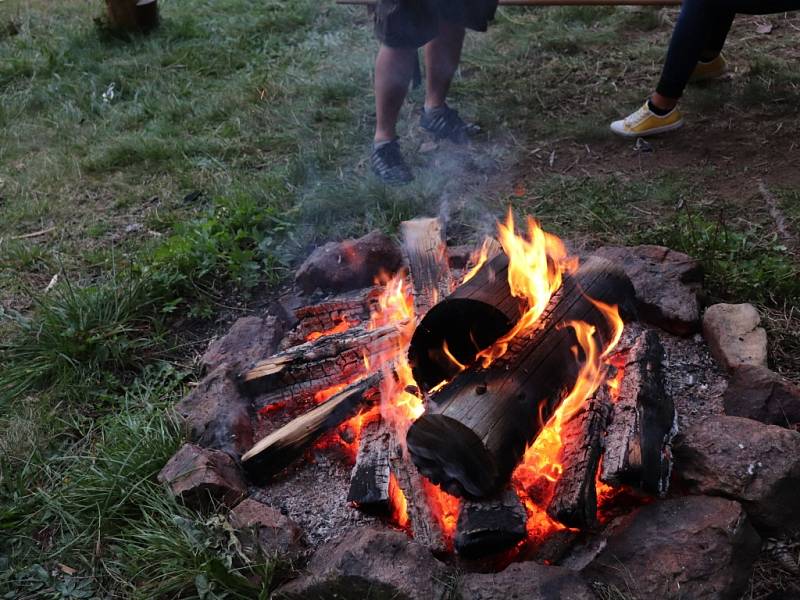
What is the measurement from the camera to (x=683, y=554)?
1789mm

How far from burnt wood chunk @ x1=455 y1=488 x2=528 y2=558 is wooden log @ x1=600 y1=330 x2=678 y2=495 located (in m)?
0.27

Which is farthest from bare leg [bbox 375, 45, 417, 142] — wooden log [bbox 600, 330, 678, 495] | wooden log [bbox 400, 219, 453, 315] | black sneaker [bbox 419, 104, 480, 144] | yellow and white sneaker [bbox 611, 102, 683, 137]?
wooden log [bbox 600, 330, 678, 495]

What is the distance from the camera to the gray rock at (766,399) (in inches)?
85.5

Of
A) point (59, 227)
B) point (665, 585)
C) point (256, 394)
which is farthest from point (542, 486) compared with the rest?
point (59, 227)

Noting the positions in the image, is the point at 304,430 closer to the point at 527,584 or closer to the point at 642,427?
the point at 527,584

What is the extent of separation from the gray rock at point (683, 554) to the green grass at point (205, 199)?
9cm

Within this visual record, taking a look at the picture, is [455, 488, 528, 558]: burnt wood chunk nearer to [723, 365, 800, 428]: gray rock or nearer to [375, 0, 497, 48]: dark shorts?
[723, 365, 800, 428]: gray rock

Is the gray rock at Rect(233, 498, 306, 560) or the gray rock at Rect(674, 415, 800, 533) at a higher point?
the gray rock at Rect(233, 498, 306, 560)

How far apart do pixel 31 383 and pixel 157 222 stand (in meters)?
1.36

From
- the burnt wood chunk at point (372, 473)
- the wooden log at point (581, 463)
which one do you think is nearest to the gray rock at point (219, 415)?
the burnt wood chunk at point (372, 473)

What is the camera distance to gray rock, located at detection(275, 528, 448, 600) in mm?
1768

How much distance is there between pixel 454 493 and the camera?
1.95 metres

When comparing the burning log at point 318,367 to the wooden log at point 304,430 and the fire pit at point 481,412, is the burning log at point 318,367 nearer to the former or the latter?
the fire pit at point 481,412

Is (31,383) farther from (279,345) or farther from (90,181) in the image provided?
(90,181)
